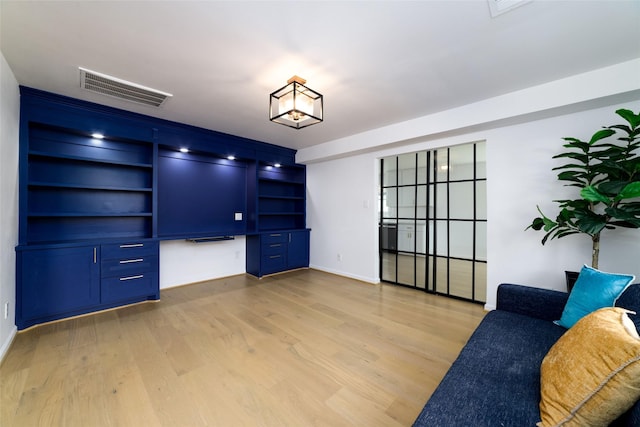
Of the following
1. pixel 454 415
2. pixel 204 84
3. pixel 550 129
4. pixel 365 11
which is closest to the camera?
pixel 454 415

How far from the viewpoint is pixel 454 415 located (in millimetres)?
1020

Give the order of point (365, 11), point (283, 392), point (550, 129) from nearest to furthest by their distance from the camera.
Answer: point (365, 11)
point (283, 392)
point (550, 129)

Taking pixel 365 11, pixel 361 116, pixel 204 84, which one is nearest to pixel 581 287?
pixel 365 11

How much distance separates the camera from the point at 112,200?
11.2 ft

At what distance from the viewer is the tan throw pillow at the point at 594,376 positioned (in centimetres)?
82

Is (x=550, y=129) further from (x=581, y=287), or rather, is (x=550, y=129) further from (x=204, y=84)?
(x=204, y=84)

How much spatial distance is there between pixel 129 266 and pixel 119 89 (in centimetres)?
206

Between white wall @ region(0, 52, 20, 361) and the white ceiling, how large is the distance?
23 centimetres

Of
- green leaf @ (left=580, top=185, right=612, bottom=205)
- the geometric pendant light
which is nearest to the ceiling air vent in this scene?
the geometric pendant light

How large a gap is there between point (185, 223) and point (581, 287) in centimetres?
464

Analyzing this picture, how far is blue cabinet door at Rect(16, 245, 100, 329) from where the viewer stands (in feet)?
8.33

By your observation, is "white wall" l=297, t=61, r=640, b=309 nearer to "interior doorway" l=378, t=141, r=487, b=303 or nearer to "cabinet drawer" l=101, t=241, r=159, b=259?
"interior doorway" l=378, t=141, r=487, b=303

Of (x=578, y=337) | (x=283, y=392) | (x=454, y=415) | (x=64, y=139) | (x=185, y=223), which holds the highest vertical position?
(x=64, y=139)

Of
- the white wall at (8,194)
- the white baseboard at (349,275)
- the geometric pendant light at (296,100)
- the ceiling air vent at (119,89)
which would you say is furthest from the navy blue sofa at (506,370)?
the ceiling air vent at (119,89)
